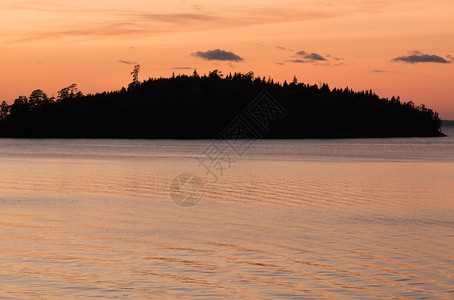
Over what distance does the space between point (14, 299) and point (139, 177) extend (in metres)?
43.9

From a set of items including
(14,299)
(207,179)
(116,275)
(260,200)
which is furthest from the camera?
(207,179)

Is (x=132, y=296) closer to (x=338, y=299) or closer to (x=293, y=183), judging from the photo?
(x=338, y=299)

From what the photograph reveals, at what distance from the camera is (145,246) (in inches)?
928

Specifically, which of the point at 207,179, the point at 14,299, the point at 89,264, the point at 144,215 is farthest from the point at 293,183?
the point at 14,299

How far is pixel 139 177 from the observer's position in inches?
2365

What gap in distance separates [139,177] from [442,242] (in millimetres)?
38098

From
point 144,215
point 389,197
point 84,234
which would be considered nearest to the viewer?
point 84,234

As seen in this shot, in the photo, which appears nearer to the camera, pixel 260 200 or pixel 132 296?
pixel 132 296

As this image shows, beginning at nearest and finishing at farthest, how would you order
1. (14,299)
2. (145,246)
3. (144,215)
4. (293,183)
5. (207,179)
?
(14,299) → (145,246) → (144,215) → (293,183) → (207,179)

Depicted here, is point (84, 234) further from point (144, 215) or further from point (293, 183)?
point (293, 183)

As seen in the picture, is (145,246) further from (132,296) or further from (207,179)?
(207,179)

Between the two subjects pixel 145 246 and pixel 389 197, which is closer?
pixel 145 246

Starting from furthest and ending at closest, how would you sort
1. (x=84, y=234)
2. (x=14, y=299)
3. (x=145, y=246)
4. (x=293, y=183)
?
(x=293, y=183)
(x=84, y=234)
(x=145, y=246)
(x=14, y=299)

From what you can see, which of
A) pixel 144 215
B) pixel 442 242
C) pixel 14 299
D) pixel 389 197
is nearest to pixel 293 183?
pixel 389 197
